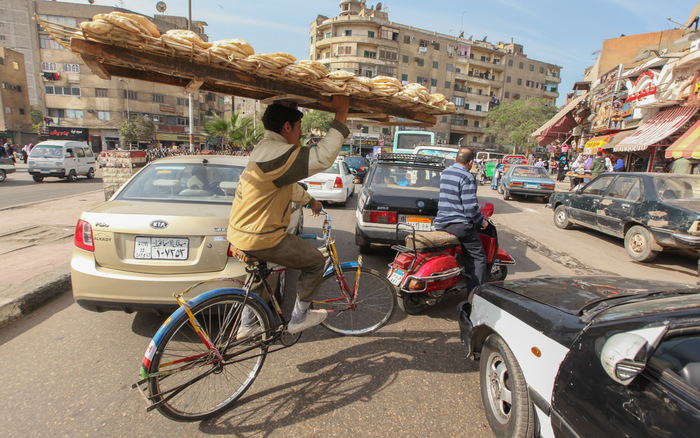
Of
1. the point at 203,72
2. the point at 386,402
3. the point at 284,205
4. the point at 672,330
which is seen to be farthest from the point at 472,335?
the point at 203,72

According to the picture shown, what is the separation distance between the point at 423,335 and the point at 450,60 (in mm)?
73266

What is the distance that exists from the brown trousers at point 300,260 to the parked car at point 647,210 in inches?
250

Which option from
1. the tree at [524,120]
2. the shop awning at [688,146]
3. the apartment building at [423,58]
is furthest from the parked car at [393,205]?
the apartment building at [423,58]

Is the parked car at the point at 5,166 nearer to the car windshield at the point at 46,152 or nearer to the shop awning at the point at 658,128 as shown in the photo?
the car windshield at the point at 46,152

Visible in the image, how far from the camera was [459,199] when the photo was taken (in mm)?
3938

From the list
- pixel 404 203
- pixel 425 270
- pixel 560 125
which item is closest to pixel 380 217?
pixel 404 203

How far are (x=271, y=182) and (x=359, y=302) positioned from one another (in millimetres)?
1667

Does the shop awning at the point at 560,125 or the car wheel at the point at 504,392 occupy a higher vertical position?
the shop awning at the point at 560,125

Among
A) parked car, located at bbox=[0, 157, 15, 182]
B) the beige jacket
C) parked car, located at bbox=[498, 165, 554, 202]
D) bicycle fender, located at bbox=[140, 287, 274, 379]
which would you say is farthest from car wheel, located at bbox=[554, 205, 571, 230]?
parked car, located at bbox=[0, 157, 15, 182]

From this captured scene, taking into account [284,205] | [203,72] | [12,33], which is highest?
[12,33]

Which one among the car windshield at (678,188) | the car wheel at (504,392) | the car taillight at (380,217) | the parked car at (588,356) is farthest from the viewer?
the car windshield at (678,188)

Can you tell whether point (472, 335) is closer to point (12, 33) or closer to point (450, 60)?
point (450, 60)

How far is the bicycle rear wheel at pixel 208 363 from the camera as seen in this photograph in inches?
87.4

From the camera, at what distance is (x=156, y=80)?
8.59 feet
